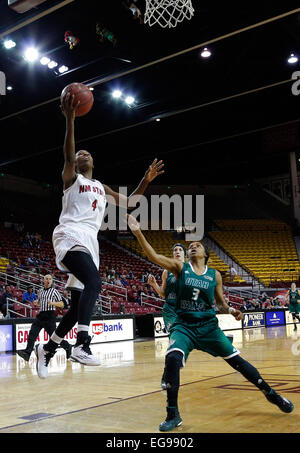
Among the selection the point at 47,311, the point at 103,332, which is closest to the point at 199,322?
the point at 47,311

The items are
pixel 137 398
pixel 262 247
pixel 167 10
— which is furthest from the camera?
pixel 262 247

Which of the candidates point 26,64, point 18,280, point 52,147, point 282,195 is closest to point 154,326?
point 18,280

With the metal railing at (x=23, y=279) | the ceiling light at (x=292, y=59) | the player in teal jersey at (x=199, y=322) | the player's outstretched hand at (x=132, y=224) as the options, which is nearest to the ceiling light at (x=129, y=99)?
the ceiling light at (x=292, y=59)

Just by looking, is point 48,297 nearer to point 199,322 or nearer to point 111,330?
point 199,322

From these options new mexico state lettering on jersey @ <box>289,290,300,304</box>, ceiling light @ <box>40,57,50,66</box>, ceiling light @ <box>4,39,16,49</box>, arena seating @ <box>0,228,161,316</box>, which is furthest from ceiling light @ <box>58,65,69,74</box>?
new mexico state lettering on jersey @ <box>289,290,300,304</box>

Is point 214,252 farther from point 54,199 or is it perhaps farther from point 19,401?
point 19,401

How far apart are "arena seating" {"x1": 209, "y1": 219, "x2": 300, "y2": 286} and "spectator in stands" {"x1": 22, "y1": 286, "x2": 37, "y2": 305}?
15602 millimetres

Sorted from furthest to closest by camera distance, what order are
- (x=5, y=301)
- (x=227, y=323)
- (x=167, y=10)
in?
(x=227, y=323), (x=5, y=301), (x=167, y=10)

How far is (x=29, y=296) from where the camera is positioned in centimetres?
1566

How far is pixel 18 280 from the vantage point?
674 inches

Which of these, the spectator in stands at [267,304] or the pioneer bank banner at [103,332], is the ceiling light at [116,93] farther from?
the spectator in stands at [267,304]

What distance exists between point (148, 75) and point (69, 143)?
12.7 meters

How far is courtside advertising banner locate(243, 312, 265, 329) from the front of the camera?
2087cm
